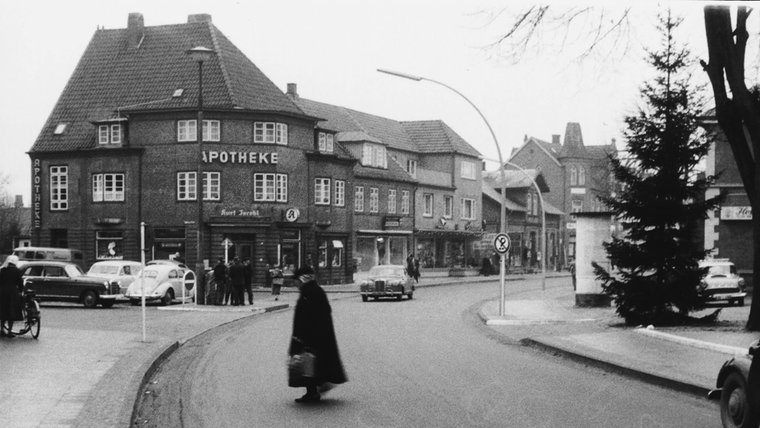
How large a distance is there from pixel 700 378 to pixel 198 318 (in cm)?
1778

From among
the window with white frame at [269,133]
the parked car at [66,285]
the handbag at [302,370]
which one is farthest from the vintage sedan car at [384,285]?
the handbag at [302,370]

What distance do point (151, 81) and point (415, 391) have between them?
144 feet

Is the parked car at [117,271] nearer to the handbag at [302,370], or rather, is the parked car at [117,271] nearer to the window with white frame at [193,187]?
the window with white frame at [193,187]

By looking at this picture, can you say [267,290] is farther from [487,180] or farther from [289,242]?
[487,180]

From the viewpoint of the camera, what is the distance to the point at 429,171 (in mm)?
73438

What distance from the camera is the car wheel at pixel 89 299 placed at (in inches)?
1277

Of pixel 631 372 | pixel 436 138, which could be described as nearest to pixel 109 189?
pixel 436 138

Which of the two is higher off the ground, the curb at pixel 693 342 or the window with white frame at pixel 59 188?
the window with white frame at pixel 59 188

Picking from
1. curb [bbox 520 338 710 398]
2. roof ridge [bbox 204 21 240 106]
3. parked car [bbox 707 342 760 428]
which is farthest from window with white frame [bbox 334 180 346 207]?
parked car [bbox 707 342 760 428]

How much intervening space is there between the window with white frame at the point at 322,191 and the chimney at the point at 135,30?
13577mm

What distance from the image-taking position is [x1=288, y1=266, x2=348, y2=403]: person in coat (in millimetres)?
11547

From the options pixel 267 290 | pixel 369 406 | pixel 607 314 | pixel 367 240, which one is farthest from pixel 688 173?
pixel 367 240

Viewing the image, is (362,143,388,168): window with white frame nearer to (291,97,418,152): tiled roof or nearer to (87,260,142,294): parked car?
(291,97,418,152): tiled roof

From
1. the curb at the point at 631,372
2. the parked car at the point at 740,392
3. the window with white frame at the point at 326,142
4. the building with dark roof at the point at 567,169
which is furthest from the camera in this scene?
the building with dark roof at the point at 567,169
